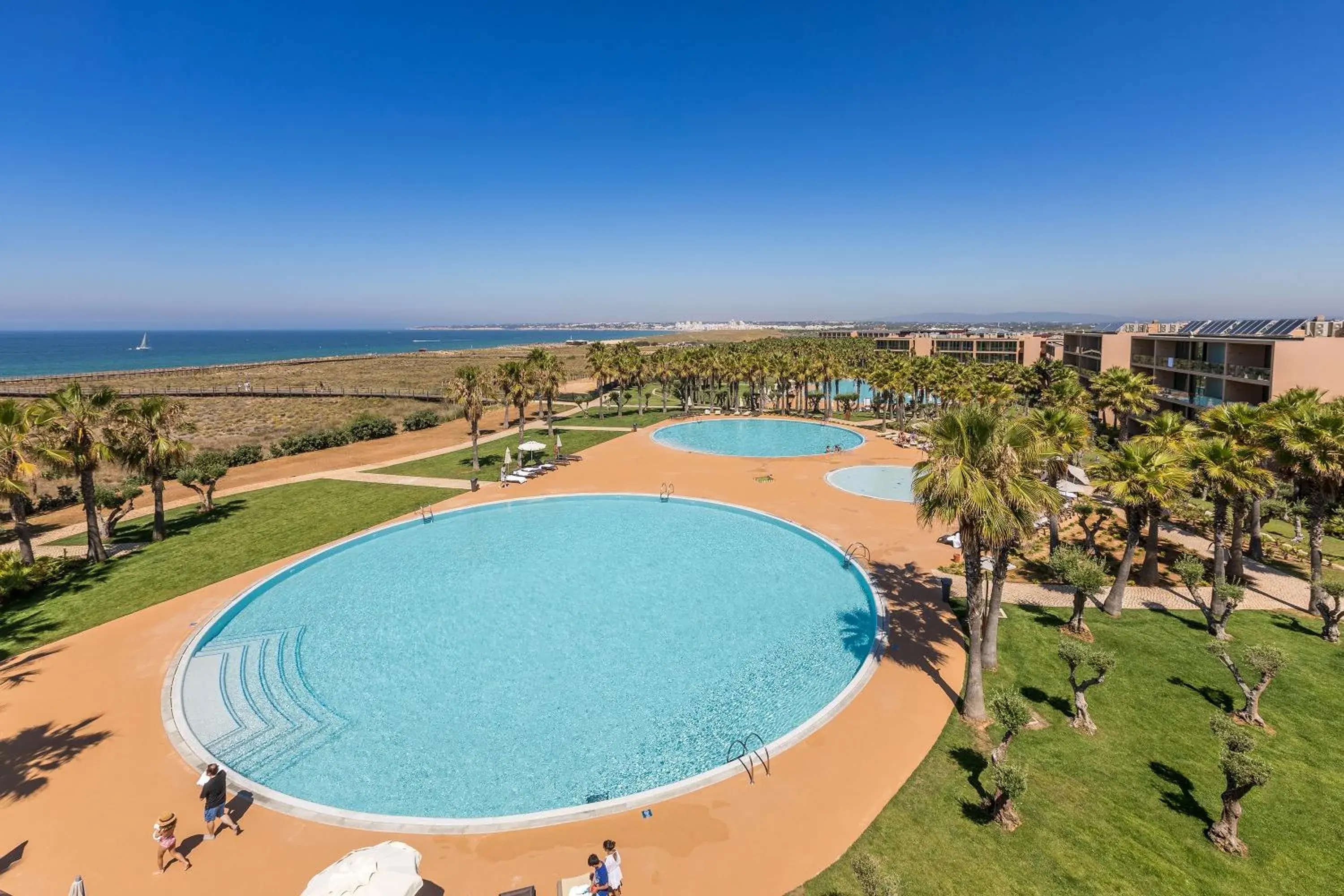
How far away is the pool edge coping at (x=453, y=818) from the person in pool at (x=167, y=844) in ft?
4.44

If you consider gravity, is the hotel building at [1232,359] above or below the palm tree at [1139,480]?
above

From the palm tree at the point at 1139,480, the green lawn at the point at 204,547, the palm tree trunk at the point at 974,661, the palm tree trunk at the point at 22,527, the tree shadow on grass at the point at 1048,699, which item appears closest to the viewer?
the palm tree trunk at the point at 974,661

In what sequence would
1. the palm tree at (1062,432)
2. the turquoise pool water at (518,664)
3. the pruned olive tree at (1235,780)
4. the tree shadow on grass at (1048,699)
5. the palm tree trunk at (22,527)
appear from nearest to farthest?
the pruned olive tree at (1235,780) < the turquoise pool water at (518,664) < the tree shadow on grass at (1048,699) < the palm tree at (1062,432) < the palm tree trunk at (22,527)

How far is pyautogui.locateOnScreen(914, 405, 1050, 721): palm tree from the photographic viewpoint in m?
11.0

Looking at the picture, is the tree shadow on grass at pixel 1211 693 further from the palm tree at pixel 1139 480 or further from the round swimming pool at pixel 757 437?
the round swimming pool at pixel 757 437

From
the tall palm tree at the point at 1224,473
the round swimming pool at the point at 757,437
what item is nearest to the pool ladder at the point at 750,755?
the tall palm tree at the point at 1224,473

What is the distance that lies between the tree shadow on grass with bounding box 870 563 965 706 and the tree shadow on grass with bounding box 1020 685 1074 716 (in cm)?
173

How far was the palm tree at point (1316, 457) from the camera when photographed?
50.6 ft

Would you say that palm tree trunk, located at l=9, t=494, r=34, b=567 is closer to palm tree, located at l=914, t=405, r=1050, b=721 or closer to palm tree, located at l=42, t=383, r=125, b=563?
palm tree, located at l=42, t=383, r=125, b=563

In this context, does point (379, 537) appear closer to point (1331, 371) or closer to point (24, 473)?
point (24, 473)

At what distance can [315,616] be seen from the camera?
18656 millimetres

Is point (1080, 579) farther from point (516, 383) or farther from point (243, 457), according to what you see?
point (243, 457)

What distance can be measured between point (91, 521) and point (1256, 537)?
4428 centimetres

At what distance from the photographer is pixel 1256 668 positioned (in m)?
12.4
